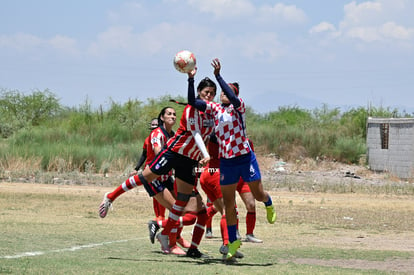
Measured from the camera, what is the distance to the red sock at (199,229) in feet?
36.5

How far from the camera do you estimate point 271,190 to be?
27984 millimetres

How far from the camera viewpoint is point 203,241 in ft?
45.3

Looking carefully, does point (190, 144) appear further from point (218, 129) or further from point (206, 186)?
point (206, 186)

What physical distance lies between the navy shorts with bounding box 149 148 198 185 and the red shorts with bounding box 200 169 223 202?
4.46 ft

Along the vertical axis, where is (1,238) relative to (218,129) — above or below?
below

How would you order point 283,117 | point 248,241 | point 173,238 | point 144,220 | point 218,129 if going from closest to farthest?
point 218,129, point 173,238, point 248,241, point 144,220, point 283,117

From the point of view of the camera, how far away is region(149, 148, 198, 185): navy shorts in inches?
425

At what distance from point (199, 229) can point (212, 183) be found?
121cm

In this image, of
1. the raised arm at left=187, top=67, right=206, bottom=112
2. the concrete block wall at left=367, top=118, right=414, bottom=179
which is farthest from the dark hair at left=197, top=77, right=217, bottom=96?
the concrete block wall at left=367, top=118, right=414, bottom=179

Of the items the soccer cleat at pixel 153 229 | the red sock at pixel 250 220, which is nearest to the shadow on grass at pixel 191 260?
the soccer cleat at pixel 153 229

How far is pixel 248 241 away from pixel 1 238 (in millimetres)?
4037

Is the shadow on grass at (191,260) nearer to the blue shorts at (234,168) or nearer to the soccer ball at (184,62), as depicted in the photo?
the blue shorts at (234,168)

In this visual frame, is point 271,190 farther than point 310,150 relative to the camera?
No

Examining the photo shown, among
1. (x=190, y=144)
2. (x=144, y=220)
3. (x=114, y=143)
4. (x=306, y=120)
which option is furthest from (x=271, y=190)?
(x=306, y=120)
